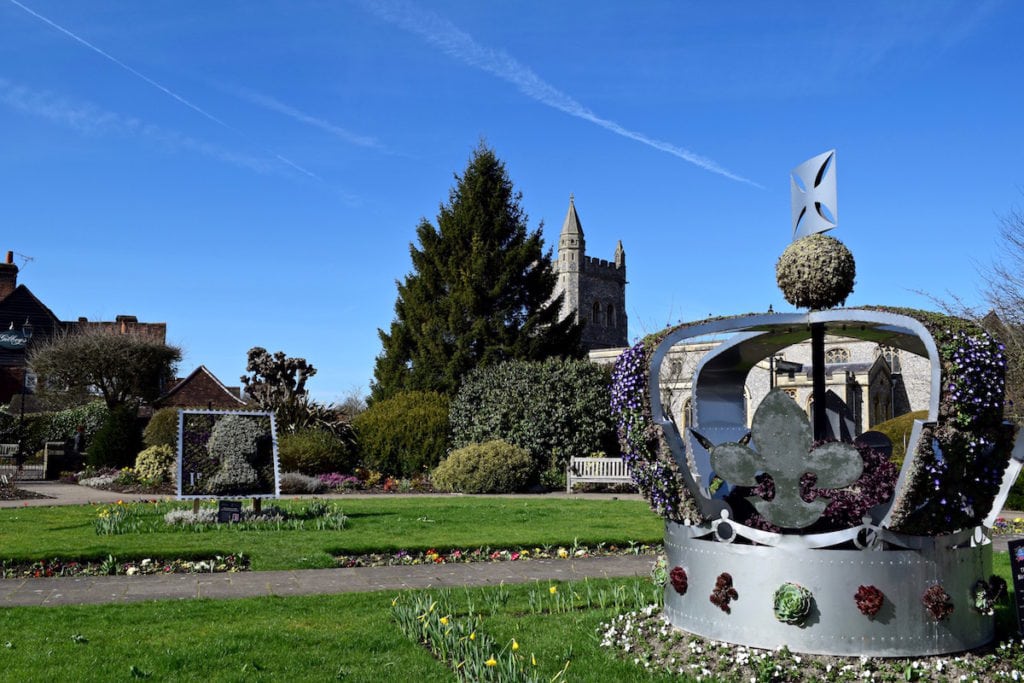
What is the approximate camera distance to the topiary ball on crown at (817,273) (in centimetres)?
670

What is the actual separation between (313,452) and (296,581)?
14.0 metres

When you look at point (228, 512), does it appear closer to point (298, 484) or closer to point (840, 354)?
point (298, 484)

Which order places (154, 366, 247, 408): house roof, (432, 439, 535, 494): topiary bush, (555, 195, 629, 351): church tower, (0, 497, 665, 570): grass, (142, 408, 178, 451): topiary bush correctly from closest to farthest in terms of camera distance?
(0, 497, 665, 570): grass < (432, 439, 535, 494): topiary bush < (142, 408, 178, 451): topiary bush < (154, 366, 247, 408): house roof < (555, 195, 629, 351): church tower

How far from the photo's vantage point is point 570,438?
955 inches

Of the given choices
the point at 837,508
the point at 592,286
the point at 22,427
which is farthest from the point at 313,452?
the point at 592,286

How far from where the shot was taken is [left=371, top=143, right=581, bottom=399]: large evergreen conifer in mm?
31516

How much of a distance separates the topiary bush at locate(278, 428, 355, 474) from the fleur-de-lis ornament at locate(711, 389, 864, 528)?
17.9m

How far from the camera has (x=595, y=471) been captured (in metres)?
22.9

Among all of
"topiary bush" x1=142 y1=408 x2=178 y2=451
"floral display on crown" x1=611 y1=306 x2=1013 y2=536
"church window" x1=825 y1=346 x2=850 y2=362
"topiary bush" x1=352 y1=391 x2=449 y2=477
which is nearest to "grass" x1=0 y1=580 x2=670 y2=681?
"floral display on crown" x1=611 y1=306 x2=1013 y2=536

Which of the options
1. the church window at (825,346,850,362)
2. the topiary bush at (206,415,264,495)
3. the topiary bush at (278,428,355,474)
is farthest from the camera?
the church window at (825,346,850,362)

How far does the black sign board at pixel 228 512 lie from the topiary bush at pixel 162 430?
12383 millimetres

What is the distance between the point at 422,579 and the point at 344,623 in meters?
2.27

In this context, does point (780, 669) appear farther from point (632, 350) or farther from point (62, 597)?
point (62, 597)

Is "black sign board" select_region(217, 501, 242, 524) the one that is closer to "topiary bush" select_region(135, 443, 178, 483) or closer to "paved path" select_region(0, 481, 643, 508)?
"paved path" select_region(0, 481, 643, 508)
